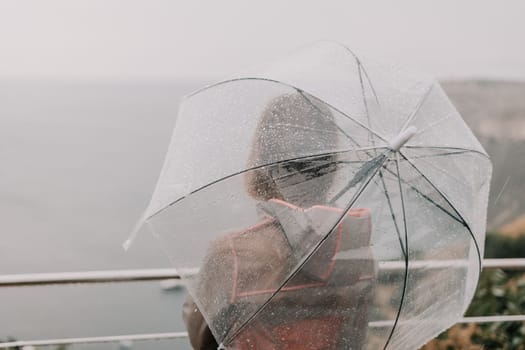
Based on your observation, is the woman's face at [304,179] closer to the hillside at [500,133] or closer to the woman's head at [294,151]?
the woman's head at [294,151]

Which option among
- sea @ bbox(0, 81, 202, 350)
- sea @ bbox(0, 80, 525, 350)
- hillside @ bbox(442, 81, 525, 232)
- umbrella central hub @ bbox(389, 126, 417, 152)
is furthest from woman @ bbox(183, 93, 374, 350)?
sea @ bbox(0, 81, 202, 350)

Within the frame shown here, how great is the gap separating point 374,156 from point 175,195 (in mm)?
516

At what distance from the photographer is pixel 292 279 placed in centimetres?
144

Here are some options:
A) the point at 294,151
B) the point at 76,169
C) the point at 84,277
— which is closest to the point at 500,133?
the point at 84,277

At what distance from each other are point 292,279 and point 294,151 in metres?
0.31

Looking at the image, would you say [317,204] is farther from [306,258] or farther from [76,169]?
[76,169]

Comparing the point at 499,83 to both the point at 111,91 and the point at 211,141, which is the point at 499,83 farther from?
the point at 111,91

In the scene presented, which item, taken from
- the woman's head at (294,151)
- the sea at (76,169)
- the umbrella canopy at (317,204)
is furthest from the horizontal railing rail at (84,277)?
the sea at (76,169)

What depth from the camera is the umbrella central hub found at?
4.69 ft

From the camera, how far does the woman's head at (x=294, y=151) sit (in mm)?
1448

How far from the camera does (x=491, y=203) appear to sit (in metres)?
1.92

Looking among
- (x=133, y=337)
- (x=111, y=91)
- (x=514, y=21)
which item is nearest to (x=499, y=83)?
(x=133, y=337)

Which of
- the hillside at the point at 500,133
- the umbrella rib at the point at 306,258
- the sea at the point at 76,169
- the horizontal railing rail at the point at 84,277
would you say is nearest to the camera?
the umbrella rib at the point at 306,258

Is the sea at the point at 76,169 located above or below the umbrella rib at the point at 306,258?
below
